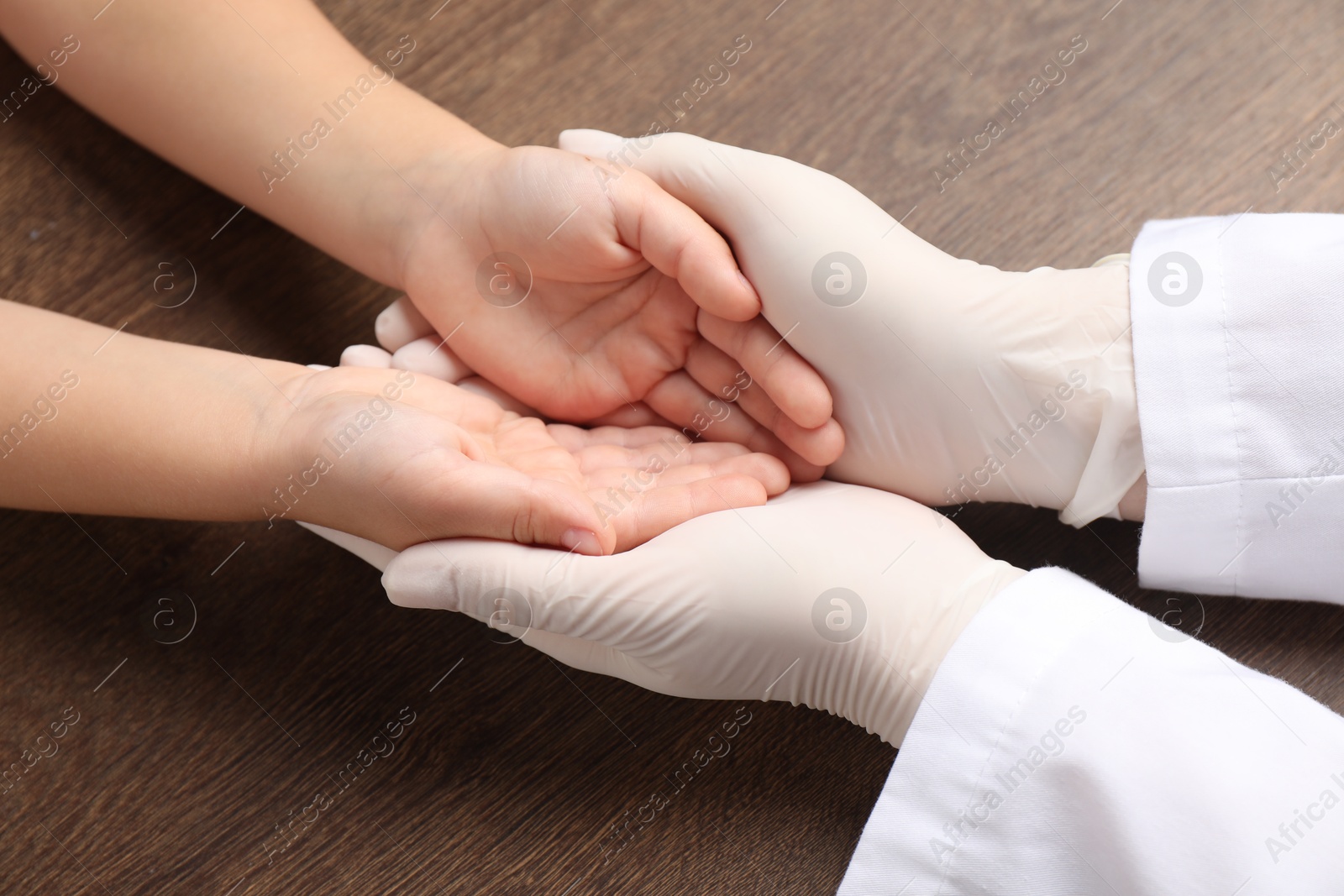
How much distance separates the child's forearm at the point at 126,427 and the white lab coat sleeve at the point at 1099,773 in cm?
63

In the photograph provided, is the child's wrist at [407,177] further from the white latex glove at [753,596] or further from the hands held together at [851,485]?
the white latex glove at [753,596]

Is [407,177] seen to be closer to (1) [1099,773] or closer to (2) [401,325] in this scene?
(2) [401,325]

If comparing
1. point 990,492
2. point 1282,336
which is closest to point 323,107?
point 990,492

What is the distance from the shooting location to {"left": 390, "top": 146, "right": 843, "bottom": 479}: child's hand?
2.47 feet

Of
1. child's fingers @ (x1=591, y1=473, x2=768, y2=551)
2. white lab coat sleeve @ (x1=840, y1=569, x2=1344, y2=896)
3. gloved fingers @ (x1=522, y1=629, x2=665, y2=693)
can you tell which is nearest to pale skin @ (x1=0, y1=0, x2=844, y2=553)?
child's fingers @ (x1=591, y1=473, x2=768, y2=551)

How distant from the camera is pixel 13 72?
917 mm

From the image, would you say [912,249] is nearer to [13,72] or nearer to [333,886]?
[333,886]

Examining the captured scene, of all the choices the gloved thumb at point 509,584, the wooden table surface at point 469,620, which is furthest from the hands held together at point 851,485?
the wooden table surface at point 469,620

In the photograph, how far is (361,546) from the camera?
79 centimetres

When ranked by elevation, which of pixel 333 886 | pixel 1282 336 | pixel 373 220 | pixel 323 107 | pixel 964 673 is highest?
pixel 323 107

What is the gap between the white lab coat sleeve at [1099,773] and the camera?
600mm

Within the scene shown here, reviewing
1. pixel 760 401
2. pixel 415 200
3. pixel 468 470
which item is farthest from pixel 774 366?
pixel 415 200

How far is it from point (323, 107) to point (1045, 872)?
960 mm

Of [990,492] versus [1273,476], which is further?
[990,492]
